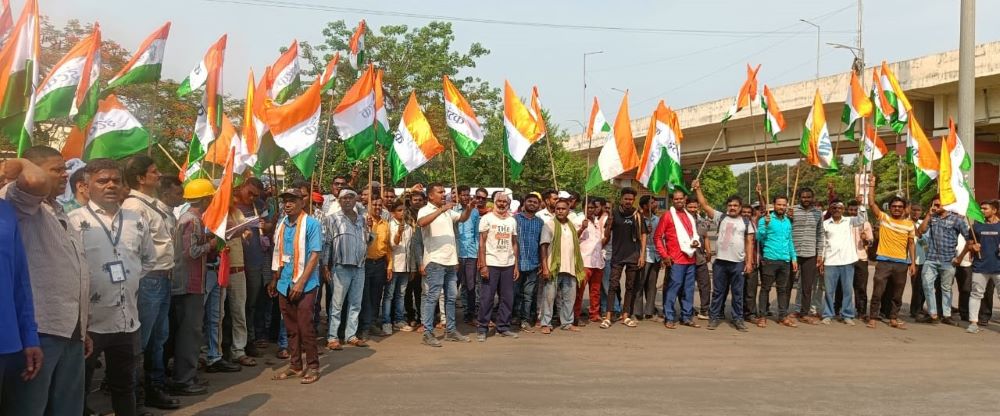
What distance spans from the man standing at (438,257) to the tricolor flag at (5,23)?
4538 millimetres

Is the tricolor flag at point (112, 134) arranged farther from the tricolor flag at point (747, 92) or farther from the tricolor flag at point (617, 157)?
the tricolor flag at point (747, 92)

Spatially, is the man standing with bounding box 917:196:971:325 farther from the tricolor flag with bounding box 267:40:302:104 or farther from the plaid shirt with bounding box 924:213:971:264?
the tricolor flag with bounding box 267:40:302:104

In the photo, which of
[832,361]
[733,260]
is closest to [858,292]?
[733,260]

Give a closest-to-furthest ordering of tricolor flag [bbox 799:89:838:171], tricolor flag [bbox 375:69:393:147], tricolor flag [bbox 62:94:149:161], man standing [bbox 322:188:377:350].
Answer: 1. man standing [bbox 322:188:377:350]
2. tricolor flag [bbox 62:94:149:161]
3. tricolor flag [bbox 375:69:393:147]
4. tricolor flag [bbox 799:89:838:171]

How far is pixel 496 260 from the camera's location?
8469 millimetres

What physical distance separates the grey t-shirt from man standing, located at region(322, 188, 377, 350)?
15.6 ft

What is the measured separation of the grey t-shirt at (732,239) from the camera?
380 inches

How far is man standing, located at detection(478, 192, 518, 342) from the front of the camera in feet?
27.7

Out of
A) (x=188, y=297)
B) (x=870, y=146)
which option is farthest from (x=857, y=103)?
(x=188, y=297)

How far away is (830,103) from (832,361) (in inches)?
649

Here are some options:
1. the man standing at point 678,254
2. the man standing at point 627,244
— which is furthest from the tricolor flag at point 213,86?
the man standing at point 678,254

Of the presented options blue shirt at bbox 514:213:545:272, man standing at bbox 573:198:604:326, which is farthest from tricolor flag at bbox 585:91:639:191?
blue shirt at bbox 514:213:545:272

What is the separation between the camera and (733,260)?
31.6 feet

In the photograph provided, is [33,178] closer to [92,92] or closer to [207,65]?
[92,92]
